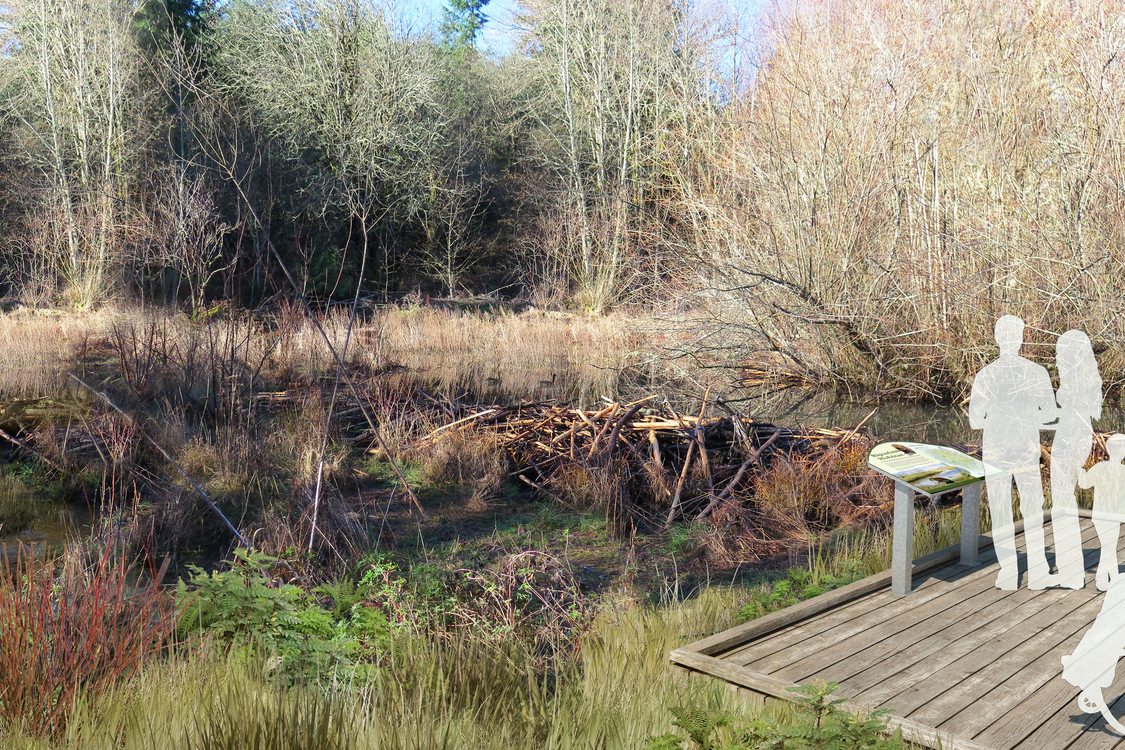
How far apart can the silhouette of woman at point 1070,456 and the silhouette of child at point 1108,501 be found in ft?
0.43

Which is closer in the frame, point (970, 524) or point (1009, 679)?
point (1009, 679)

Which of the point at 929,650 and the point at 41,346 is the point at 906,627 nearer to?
the point at 929,650

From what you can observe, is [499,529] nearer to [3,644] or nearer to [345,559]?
[345,559]

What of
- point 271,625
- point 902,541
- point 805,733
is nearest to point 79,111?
point 271,625

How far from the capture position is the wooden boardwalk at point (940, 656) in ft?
10.3

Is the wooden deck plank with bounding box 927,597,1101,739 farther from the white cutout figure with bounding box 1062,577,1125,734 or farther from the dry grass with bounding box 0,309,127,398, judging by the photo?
the dry grass with bounding box 0,309,127,398

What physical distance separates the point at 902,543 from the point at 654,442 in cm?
413

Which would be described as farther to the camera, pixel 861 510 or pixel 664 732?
pixel 861 510

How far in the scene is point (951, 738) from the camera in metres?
3.01

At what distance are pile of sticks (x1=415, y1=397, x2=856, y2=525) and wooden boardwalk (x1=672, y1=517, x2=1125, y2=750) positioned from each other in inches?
137

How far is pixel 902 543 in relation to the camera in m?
4.43

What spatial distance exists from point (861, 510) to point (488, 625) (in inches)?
155

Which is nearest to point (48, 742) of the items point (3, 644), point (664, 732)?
point (3, 644)

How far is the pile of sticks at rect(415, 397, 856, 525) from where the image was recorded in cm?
834
